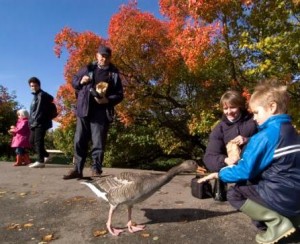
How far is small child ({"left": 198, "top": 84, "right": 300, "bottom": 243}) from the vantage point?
12.9 ft

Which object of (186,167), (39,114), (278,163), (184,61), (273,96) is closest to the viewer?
(278,163)

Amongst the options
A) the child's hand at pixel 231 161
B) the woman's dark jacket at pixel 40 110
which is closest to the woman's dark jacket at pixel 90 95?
the woman's dark jacket at pixel 40 110

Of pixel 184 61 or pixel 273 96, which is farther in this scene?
pixel 184 61

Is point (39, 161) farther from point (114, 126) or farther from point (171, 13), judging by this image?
point (114, 126)

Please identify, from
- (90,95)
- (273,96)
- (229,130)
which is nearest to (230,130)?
(229,130)

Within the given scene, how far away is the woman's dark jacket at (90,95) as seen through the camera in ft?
25.2

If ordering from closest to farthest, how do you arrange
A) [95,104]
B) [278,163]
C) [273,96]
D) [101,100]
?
[278,163] → [273,96] → [101,100] → [95,104]

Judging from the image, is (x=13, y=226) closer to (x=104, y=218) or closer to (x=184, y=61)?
(x=104, y=218)

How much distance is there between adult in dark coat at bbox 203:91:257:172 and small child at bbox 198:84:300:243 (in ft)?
3.44

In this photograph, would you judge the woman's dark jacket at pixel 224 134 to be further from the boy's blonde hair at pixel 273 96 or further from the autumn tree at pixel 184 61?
the autumn tree at pixel 184 61

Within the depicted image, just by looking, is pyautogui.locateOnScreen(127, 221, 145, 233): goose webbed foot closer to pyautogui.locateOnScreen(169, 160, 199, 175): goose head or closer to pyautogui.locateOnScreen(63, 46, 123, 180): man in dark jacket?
pyautogui.locateOnScreen(169, 160, 199, 175): goose head

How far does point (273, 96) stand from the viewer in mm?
4086

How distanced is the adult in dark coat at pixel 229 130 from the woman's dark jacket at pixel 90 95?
2817 millimetres

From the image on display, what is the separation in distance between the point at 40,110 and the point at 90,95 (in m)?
2.83
